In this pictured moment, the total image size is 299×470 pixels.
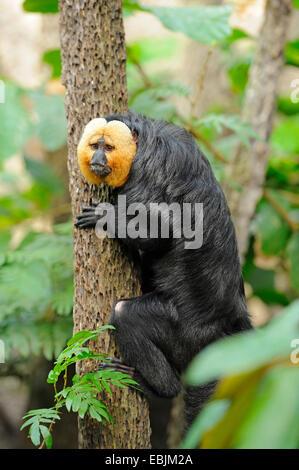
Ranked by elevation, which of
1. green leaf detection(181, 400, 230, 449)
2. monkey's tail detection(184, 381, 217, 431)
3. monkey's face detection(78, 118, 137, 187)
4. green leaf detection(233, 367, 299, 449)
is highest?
monkey's face detection(78, 118, 137, 187)

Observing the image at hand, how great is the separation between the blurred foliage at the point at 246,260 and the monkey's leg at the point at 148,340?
381mm

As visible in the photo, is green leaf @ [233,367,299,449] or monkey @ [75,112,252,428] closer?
green leaf @ [233,367,299,449]

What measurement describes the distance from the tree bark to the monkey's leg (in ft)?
6.03

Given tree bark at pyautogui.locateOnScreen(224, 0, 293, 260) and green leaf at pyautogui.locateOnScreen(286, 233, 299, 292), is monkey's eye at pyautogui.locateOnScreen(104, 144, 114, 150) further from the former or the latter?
green leaf at pyautogui.locateOnScreen(286, 233, 299, 292)

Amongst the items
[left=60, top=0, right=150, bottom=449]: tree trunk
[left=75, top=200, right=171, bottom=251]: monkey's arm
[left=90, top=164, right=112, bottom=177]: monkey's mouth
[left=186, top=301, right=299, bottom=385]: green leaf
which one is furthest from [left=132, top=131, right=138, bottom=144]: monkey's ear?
[left=186, top=301, right=299, bottom=385]: green leaf

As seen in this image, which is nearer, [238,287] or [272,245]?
[238,287]

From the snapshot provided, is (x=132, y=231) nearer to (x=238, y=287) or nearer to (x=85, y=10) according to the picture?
(x=238, y=287)

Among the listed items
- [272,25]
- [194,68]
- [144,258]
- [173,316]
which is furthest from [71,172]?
[194,68]

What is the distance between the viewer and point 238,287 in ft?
9.74

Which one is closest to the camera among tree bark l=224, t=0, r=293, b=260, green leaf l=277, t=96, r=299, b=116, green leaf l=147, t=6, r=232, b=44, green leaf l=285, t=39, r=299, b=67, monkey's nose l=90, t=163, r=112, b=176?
monkey's nose l=90, t=163, r=112, b=176

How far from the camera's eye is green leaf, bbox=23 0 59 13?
144 inches

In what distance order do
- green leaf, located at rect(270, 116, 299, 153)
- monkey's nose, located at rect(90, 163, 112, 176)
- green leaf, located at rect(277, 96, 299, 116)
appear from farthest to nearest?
green leaf, located at rect(270, 116, 299, 153) → green leaf, located at rect(277, 96, 299, 116) → monkey's nose, located at rect(90, 163, 112, 176)

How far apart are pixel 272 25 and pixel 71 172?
2573mm

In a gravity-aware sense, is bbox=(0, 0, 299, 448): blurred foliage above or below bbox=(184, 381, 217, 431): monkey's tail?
above
